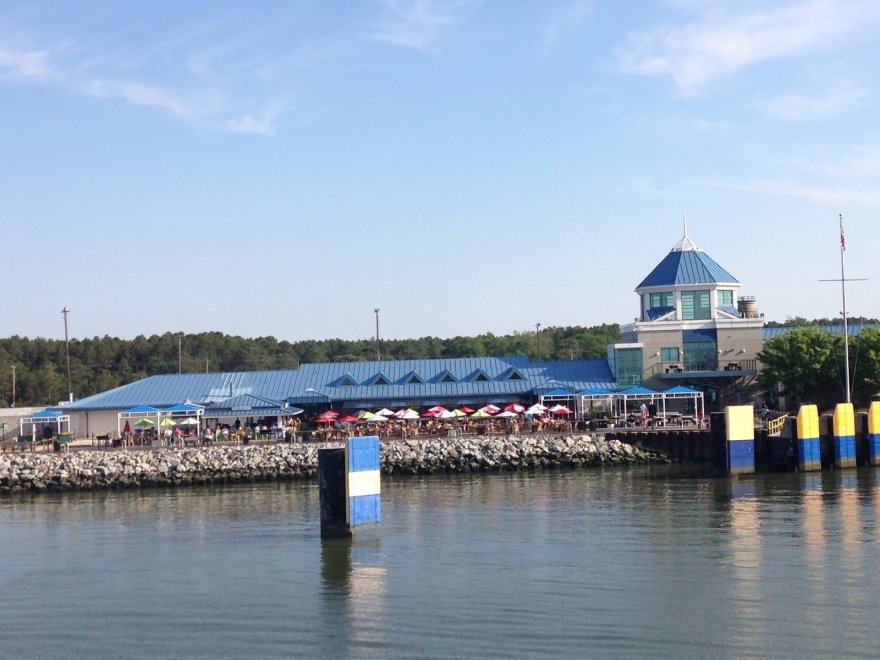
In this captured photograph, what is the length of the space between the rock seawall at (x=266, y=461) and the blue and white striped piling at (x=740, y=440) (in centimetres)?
681

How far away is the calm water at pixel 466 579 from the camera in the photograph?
730 inches

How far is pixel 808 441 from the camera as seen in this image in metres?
43.5

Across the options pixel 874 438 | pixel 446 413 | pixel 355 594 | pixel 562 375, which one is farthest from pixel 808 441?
pixel 355 594

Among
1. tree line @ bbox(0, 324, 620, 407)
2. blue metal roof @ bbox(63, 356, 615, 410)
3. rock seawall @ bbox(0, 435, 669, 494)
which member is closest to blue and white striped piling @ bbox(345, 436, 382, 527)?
rock seawall @ bbox(0, 435, 669, 494)

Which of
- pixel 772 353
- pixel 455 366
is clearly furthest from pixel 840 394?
pixel 455 366

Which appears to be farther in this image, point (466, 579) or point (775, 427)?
point (775, 427)

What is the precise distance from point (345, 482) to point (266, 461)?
20.9 m

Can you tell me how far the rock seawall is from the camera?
46.8 metres

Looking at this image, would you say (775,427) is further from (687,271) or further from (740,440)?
(687,271)

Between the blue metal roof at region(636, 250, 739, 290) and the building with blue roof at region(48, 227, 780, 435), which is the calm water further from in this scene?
the blue metal roof at region(636, 250, 739, 290)

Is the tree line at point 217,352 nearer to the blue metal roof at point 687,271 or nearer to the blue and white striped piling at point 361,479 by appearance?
the blue metal roof at point 687,271

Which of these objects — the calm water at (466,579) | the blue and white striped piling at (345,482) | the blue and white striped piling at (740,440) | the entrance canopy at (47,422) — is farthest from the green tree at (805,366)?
the entrance canopy at (47,422)

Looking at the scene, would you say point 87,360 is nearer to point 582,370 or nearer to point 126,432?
point 126,432

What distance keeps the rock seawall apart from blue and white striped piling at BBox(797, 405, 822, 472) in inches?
298
